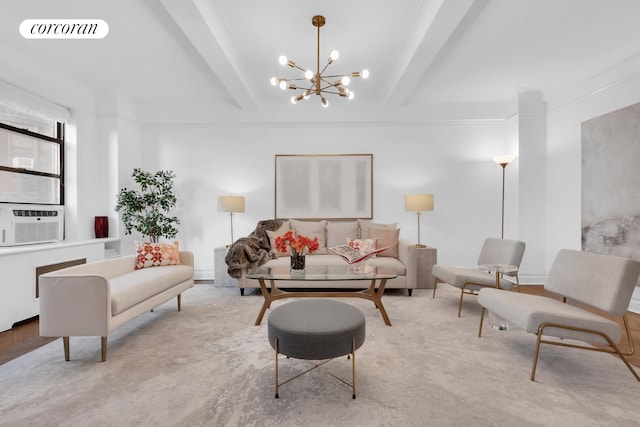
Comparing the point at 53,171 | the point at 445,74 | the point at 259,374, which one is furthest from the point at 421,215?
the point at 53,171

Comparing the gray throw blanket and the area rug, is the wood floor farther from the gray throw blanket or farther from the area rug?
the gray throw blanket

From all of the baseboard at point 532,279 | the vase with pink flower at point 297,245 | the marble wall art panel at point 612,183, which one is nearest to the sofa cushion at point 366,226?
the vase with pink flower at point 297,245

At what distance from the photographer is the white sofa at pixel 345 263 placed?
3779 mm

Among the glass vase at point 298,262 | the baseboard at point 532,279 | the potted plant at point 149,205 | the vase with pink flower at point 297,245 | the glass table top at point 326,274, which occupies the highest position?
the potted plant at point 149,205

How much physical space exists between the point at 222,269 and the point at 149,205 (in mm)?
1546

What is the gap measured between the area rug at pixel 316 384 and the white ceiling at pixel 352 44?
9.04ft

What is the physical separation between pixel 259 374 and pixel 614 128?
4628 mm

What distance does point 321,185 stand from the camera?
500 centimetres

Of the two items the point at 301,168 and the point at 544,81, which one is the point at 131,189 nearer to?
the point at 301,168

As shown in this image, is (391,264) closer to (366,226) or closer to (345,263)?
(345,263)

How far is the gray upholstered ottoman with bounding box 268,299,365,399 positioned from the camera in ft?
5.48

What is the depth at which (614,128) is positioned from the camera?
3.45 metres

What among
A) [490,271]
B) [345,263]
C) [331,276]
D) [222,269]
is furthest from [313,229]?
[490,271]

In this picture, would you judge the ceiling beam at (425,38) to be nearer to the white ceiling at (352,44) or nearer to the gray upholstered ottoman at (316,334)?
the white ceiling at (352,44)
